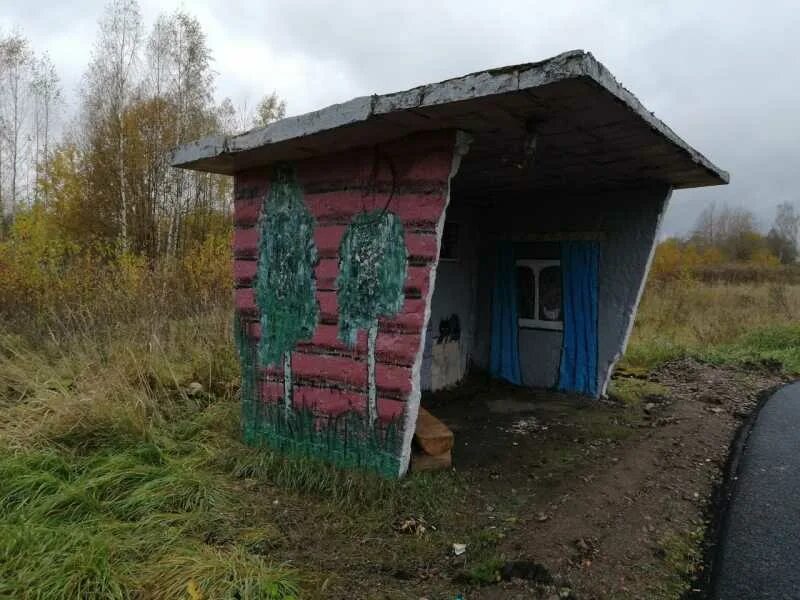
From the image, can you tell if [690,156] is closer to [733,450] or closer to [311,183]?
[733,450]

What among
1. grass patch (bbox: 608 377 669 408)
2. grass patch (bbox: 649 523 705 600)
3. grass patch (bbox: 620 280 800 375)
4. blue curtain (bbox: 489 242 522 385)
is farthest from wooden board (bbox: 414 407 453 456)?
grass patch (bbox: 620 280 800 375)

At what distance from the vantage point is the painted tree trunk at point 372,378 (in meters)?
3.83

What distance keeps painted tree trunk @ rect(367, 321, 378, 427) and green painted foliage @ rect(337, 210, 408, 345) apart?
0.07m

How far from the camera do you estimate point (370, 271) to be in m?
3.91

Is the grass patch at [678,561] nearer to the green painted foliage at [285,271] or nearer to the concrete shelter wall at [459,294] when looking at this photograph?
the green painted foliage at [285,271]

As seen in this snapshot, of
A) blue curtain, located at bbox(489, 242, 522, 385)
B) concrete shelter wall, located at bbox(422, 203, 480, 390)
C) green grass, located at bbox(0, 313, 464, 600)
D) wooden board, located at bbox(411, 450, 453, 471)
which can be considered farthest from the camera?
blue curtain, located at bbox(489, 242, 522, 385)

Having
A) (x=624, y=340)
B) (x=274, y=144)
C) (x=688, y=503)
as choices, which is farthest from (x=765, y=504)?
(x=274, y=144)

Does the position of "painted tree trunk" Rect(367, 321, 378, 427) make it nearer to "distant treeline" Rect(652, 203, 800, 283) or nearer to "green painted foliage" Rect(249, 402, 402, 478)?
"green painted foliage" Rect(249, 402, 402, 478)

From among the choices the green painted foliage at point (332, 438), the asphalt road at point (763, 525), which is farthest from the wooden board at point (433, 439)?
the asphalt road at point (763, 525)

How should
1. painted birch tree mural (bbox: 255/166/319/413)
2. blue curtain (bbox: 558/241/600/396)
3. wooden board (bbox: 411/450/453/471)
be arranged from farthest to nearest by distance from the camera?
blue curtain (bbox: 558/241/600/396) → painted birch tree mural (bbox: 255/166/319/413) → wooden board (bbox: 411/450/453/471)

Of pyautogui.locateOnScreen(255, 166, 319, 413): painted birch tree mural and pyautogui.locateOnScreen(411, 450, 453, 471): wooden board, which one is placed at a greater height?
pyautogui.locateOnScreen(255, 166, 319, 413): painted birch tree mural


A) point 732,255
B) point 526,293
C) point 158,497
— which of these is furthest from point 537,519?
point 732,255

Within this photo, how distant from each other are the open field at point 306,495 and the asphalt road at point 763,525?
182mm

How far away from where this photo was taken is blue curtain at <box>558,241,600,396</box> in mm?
6086
